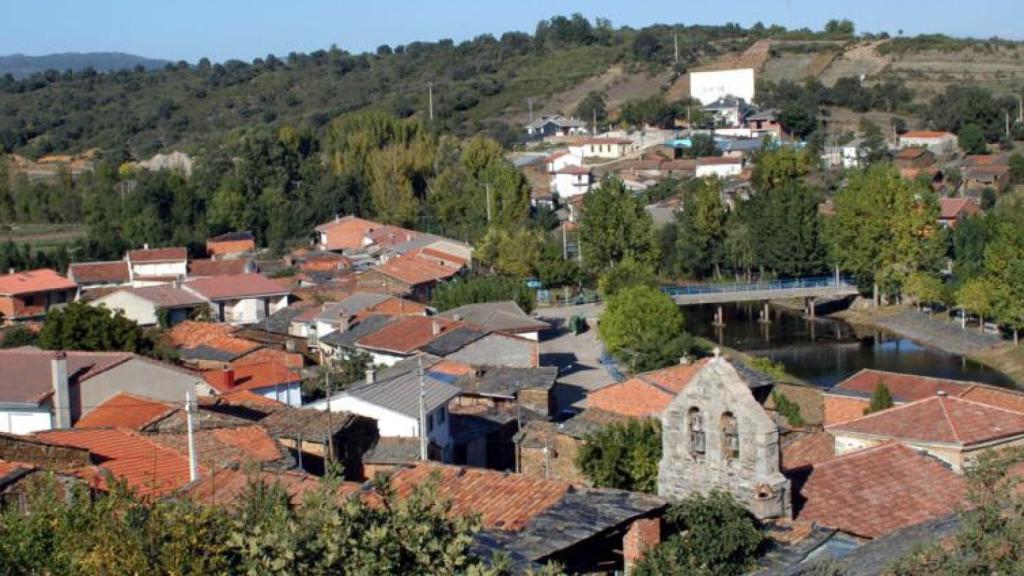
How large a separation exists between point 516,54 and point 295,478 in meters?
87.9

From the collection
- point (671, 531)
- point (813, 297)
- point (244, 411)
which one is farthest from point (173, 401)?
point (813, 297)

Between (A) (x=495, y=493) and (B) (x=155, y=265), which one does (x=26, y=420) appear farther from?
(B) (x=155, y=265)

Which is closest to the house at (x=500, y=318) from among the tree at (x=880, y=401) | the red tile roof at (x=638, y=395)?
the red tile roof at (x=638, y=395)

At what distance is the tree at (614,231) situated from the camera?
4541 cm

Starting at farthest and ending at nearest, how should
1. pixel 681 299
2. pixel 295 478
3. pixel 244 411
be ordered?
1. pixel 681 299
2. pixel 244 411
3. pixel 295 478

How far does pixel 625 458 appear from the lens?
55.8 feet

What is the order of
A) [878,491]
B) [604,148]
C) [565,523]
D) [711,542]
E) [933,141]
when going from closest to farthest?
[711,542] < [565,523] < [878,491] < [933,141] < [604,148]

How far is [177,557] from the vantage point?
7.60 meters

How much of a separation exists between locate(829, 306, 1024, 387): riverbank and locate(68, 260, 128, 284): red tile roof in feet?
68.6

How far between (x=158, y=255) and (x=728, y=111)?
117ft

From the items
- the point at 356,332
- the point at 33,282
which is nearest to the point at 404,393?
the point at 356,332

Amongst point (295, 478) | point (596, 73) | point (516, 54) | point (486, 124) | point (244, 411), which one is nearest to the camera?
point (295, 478)

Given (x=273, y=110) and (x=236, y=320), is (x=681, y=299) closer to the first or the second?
(x=236, y=320)

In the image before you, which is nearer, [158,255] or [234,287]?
[234,287]
